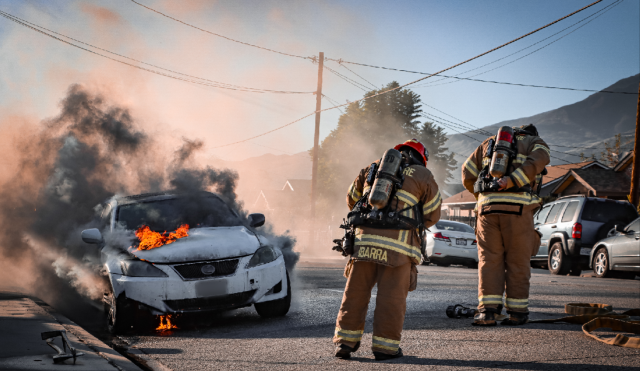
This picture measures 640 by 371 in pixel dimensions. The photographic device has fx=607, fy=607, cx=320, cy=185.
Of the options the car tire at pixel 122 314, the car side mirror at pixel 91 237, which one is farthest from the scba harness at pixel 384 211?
the car side mirror at pixel 91 237

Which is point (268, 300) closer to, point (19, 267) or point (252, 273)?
point (252, 273)

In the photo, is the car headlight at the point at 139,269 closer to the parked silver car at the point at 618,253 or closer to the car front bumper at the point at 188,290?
the car front bumper at the point at 188,290

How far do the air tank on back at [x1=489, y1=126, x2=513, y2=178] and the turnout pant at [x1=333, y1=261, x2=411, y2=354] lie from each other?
66.7 inches

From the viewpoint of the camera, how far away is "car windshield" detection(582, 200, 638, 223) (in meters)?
14.3

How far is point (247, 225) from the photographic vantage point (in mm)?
7656

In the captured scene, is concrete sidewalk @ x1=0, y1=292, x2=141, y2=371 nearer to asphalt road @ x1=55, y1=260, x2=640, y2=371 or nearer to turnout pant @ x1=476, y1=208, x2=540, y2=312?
asphalt road @ x1=55, y1=260, x2=640, y2=371

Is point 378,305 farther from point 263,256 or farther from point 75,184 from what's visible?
point 75,184

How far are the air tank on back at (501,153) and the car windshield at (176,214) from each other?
3.28 m

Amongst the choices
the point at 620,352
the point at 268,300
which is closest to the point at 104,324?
the point at 268,300

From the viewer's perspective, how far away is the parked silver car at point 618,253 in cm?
1220

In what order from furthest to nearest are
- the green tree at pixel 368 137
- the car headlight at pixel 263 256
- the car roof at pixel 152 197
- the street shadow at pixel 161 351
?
the green tree at pixel 368 137 → the car roof at pixel 152 197 → the car headlight at pixel 263 256 → the street shadow at pixel 161 351

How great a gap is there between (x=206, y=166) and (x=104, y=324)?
3181 millimetres

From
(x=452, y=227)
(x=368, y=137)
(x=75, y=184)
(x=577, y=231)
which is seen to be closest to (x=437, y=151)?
(x=368, y=137)

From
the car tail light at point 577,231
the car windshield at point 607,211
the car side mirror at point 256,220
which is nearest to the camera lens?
the car side mirror at point 256,220
